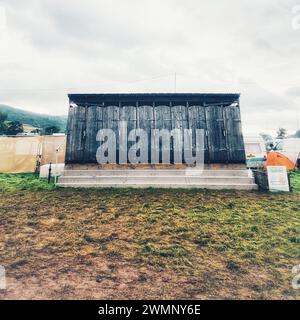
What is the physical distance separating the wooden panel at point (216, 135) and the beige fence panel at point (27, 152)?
1068 centimetres

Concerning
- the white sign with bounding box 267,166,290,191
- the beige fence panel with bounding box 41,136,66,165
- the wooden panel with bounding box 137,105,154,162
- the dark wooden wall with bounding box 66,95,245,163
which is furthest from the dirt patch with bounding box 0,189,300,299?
the beige fence panel with bounding box 41,136,66,165

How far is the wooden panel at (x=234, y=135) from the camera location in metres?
13.0

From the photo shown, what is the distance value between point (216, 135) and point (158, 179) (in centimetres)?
428

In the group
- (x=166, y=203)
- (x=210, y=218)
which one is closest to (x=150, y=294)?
(x=210, y=218)

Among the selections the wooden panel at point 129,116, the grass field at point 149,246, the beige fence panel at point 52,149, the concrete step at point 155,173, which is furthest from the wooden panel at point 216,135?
the beige fence panel at point 52,149

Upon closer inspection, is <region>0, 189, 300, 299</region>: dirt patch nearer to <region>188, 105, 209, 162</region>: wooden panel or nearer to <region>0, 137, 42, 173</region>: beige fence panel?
<region>188, 105, 209, 162</region>: wooden panel

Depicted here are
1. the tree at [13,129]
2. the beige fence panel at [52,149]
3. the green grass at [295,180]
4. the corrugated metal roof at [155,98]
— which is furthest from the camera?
the tree at [13,129]

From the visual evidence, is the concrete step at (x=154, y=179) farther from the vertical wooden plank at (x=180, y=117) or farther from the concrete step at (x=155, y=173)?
the vertical wooden plank at (x=180, y=117)

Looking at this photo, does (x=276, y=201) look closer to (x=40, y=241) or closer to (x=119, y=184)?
(x=119, y=184)

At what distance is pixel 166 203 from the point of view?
937cm

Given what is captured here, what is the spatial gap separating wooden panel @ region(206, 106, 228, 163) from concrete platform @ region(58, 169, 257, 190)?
890mm

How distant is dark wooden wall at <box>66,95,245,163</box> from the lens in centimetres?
1314

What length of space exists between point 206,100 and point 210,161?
11.8ft

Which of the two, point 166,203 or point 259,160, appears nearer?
point 166,203
